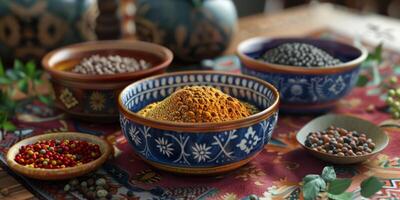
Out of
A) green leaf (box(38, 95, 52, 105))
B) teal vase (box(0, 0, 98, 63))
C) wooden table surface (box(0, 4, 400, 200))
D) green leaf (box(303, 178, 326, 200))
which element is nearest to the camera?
green leaf (box(303, 178, 326, 200))

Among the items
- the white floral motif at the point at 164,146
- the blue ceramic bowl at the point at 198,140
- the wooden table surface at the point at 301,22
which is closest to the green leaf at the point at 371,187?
the blue ceramic bowl at the point at 198,140

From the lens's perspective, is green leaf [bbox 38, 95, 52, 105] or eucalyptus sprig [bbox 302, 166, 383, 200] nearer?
eucalyptus sprig [bbox 302, 166, 383, 200]

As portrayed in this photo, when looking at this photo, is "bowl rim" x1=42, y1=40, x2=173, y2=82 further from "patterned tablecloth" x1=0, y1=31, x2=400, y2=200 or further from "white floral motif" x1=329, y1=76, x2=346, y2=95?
"white floral motif" x1=329, y1=76, x2=346, y2=95

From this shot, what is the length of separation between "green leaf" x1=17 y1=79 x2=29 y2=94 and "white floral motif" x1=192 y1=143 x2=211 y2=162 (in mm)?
514

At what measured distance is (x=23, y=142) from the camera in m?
0.88

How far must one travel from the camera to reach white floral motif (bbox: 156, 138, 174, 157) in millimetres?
781

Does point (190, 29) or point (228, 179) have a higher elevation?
point (190, 29)

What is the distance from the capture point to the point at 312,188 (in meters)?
0.75

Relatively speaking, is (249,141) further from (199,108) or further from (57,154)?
(57,154)

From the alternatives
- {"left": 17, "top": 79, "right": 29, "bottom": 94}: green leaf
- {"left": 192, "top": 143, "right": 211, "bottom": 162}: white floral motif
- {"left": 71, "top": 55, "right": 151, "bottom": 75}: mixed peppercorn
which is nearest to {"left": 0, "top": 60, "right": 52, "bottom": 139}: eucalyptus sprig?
Answer: {"left": 17, "top": 79, "right": 29, "bottom": 94}: green leaf

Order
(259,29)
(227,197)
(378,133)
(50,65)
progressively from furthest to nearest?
(259,29) < (50,65) < (378,133) < (227,197)

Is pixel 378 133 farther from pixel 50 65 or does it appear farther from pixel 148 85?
pixel 50 65

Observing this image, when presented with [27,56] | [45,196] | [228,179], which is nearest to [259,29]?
[27,56]

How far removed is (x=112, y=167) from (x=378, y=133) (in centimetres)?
45
